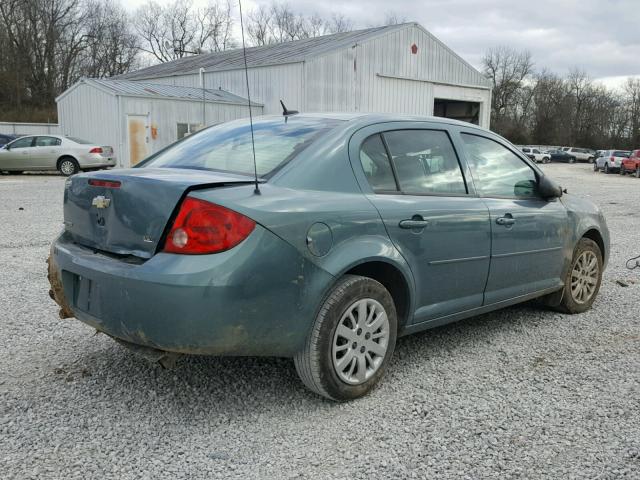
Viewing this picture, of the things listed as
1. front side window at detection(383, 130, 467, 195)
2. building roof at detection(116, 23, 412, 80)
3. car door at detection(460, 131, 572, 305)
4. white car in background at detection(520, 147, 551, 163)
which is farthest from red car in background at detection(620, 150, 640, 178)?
front side window at detection(383, 130, 467, 195)

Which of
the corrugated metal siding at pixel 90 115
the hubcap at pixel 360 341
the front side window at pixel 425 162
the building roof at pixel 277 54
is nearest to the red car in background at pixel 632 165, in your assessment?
the building roof at pixel 277 54

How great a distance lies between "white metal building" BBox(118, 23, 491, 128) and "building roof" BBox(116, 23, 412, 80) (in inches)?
2.1

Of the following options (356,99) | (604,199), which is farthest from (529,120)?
(604,199)

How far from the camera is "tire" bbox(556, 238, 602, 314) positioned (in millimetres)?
4884

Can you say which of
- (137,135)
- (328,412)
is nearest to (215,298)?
(328,412)

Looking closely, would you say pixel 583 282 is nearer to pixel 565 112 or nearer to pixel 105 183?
pixel 105 183

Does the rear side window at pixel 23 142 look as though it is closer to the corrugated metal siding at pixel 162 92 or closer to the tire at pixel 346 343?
the corrugated metal siding at pixel 162 92

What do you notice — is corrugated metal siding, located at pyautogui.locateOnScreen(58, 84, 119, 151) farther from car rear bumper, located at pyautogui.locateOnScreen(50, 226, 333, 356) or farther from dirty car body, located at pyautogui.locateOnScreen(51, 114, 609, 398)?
car rear bumper, located at pyautogui.locateOnScreen(50, 226, 333, 356)

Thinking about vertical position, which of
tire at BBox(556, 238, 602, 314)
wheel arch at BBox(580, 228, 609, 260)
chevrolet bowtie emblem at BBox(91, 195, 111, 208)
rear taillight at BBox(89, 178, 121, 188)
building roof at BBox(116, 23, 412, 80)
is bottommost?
tire at BBox(556, 238, 602, 314)

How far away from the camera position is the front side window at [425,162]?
143 inches

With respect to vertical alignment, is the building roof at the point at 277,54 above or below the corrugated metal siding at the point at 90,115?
above

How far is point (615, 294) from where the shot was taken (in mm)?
5824

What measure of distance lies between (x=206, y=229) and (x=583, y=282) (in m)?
3.60

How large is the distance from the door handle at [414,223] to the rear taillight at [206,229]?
3.25 feet
